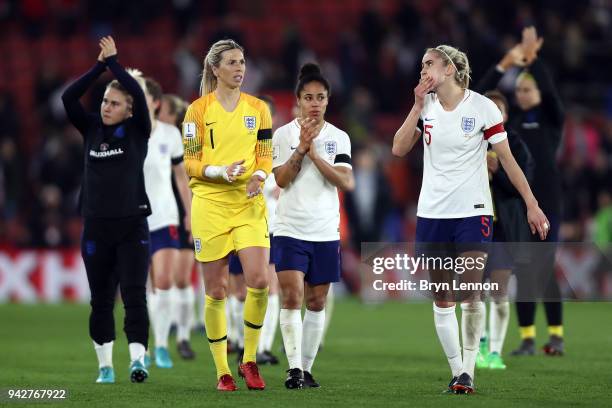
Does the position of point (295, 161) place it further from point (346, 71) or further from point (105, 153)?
point (346, 71)

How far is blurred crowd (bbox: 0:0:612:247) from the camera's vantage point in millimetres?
22000

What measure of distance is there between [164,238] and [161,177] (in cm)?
60

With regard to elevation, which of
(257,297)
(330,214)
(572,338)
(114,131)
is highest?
(114,131)

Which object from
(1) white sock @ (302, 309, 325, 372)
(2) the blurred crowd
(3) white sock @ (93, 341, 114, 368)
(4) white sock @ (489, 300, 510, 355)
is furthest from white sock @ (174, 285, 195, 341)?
(2) the blurred crowd

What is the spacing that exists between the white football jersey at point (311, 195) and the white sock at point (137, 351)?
156 centimetres

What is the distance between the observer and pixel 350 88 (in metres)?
24.7

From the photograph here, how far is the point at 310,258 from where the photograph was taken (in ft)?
31.3

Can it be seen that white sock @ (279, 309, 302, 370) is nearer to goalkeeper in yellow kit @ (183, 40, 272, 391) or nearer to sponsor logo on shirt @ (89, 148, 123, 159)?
goalkeeper in yellow kit @ (183, 40, 272, 391)

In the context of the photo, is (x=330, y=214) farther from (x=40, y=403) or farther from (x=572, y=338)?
(x=572, y=338)

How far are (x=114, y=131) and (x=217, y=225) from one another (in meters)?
1.45

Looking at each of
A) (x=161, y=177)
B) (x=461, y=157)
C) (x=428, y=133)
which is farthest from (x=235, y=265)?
(x=461, y=157)

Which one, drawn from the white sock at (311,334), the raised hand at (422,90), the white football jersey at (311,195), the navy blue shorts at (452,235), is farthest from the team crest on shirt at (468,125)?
the white sock at (311,334)

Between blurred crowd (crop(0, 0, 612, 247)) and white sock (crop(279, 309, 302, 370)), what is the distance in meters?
12.1

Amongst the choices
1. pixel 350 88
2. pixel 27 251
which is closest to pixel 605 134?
pixel 350 88
